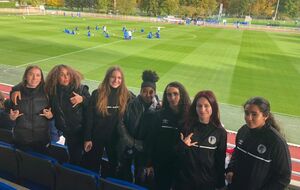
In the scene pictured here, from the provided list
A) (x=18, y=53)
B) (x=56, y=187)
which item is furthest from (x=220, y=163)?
→ (x=18, y=53)

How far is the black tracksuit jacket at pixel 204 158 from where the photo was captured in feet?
13.3

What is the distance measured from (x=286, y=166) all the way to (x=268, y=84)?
14390 millimetres

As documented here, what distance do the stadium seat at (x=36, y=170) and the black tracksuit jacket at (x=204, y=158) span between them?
188cm

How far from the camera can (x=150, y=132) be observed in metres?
4.65

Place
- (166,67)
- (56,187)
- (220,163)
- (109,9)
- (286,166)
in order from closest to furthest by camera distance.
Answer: (286,166) → (220,163) → (56,187) → (166,67) → (109,9)

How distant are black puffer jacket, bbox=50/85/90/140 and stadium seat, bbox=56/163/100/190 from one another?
0.95 m

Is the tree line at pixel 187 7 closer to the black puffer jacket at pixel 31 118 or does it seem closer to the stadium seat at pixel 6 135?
the stadium seat at pixel 6 135

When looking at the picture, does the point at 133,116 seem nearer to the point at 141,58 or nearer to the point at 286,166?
the point at 286,166

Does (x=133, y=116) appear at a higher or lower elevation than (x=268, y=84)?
higher

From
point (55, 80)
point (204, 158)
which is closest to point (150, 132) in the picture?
point (204, 158)

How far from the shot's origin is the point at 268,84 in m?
17.1

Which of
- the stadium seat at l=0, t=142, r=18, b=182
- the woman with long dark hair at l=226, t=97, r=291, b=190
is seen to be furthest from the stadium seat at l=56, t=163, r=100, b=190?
the woman with long dark hair at l=226, t=97, r=291, b=190

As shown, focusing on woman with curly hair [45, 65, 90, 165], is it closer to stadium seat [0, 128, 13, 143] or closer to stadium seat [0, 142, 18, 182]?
stadium seat [0, 142, 18, 182]

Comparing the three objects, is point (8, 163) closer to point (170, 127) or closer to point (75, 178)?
point (75, 178)
